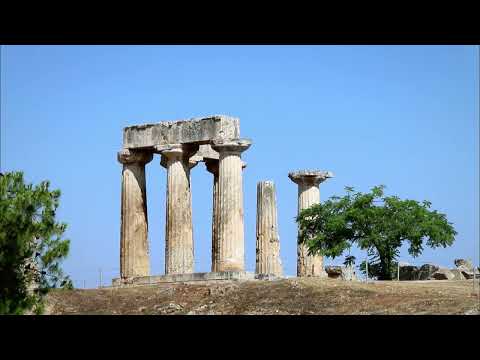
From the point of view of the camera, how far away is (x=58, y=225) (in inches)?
1187

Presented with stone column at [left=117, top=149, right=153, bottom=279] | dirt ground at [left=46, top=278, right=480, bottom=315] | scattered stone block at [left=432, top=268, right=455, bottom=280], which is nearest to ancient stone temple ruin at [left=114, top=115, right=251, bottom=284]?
stone column at [left=117, top=149, right=153, bottom=279]

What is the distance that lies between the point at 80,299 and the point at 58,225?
36.6 ft

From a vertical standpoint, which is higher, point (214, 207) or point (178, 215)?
point (214, 207)

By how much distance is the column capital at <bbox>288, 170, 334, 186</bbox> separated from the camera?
165ft

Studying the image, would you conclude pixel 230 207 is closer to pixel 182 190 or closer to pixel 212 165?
pixel 182 190

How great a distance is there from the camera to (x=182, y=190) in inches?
1875

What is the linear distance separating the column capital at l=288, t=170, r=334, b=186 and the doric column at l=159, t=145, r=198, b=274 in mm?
5212

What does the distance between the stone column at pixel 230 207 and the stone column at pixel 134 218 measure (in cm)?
408

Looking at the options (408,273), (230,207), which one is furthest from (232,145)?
(408,273)

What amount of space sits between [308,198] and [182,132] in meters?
7.72

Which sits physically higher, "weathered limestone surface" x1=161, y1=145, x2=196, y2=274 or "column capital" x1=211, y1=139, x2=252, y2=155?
"column capital" x1=211, y1=139, x2=252, y2=155

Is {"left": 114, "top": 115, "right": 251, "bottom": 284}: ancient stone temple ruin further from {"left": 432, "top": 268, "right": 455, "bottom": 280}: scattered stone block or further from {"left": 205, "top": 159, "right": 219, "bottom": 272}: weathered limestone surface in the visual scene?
{"left": 432, "top": 268, "right": 455, "bottom": 280}: scattered stone block
